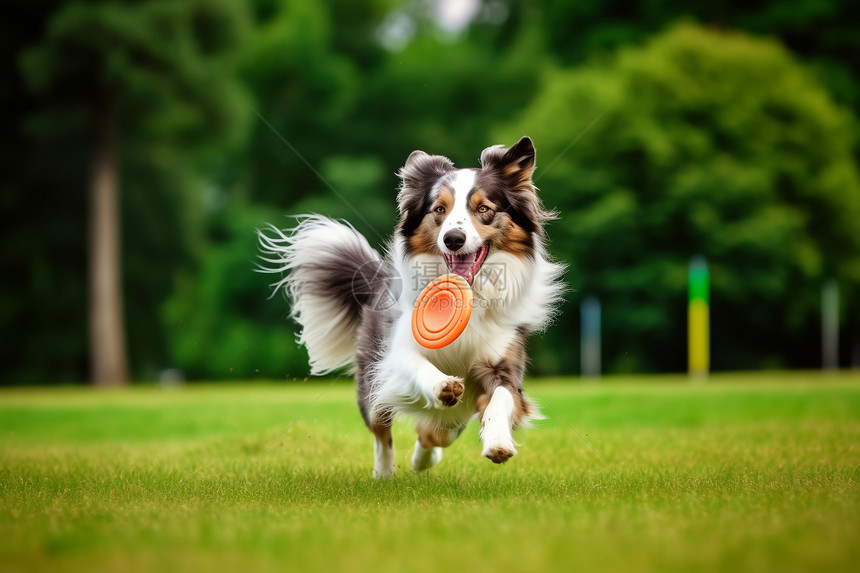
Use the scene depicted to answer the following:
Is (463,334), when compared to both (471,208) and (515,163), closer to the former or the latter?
(471,208)

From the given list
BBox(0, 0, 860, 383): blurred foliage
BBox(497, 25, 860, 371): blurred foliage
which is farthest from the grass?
BBox(497, 25, 860, 371): blurred foliage

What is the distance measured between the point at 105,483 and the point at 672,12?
99.8 ft

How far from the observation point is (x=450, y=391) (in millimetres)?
5309

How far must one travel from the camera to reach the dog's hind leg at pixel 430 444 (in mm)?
6320

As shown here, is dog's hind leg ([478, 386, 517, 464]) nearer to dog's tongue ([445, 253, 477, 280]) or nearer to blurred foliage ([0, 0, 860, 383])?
dog's tongue ([445, 253, 477, 280])

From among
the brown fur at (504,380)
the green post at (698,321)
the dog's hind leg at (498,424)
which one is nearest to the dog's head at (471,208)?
the brown fur at (504,380)

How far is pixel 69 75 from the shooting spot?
71.1 ft

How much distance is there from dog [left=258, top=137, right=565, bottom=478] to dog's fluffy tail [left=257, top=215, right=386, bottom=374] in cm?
49

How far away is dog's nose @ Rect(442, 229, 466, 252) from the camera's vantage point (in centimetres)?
567

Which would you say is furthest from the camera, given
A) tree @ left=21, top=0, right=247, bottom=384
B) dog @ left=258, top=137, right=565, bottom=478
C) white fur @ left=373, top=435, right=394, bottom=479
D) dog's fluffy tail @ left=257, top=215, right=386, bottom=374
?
tree @ left=21, top=0, right=247, bottom=384

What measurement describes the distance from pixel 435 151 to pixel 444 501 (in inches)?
1076

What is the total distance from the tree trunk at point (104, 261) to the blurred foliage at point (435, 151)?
2.62ft

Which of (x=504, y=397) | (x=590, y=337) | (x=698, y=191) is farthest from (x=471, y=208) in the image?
(x=590, y=337)

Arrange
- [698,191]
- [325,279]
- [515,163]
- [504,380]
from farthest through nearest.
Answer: [698,191], [325,279], [515,163], [504,380]
